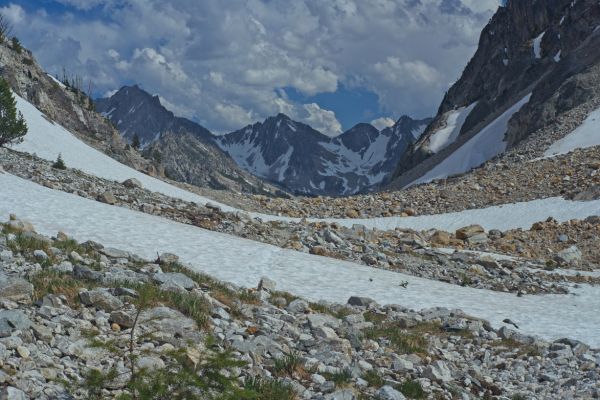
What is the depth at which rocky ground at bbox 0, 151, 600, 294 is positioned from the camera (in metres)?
22.6

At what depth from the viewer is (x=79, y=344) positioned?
7.19 meters

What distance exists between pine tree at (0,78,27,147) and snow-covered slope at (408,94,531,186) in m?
45.4

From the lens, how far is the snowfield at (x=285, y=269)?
54.1ft

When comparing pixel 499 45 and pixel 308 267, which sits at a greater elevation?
pixel 499 45

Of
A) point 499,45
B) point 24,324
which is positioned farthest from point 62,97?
point 499,45

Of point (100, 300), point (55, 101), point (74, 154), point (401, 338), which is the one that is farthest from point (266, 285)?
point (55, 101)

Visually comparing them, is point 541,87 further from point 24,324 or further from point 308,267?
point 24,324

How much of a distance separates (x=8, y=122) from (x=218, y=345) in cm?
3475

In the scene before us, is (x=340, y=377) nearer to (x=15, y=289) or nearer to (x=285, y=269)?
(x=15, y=289)

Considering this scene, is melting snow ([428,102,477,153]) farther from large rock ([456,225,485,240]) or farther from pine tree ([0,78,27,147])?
pine tree ([0,78,27,147])

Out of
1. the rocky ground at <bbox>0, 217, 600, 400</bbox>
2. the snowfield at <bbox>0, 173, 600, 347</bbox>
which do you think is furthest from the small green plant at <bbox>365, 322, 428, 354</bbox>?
the snowfield at <bbox>0, 173, 600, 347</bbox>

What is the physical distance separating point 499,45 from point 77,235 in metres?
128

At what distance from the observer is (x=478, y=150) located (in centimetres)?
7112

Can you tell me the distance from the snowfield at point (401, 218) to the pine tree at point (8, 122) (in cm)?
126
